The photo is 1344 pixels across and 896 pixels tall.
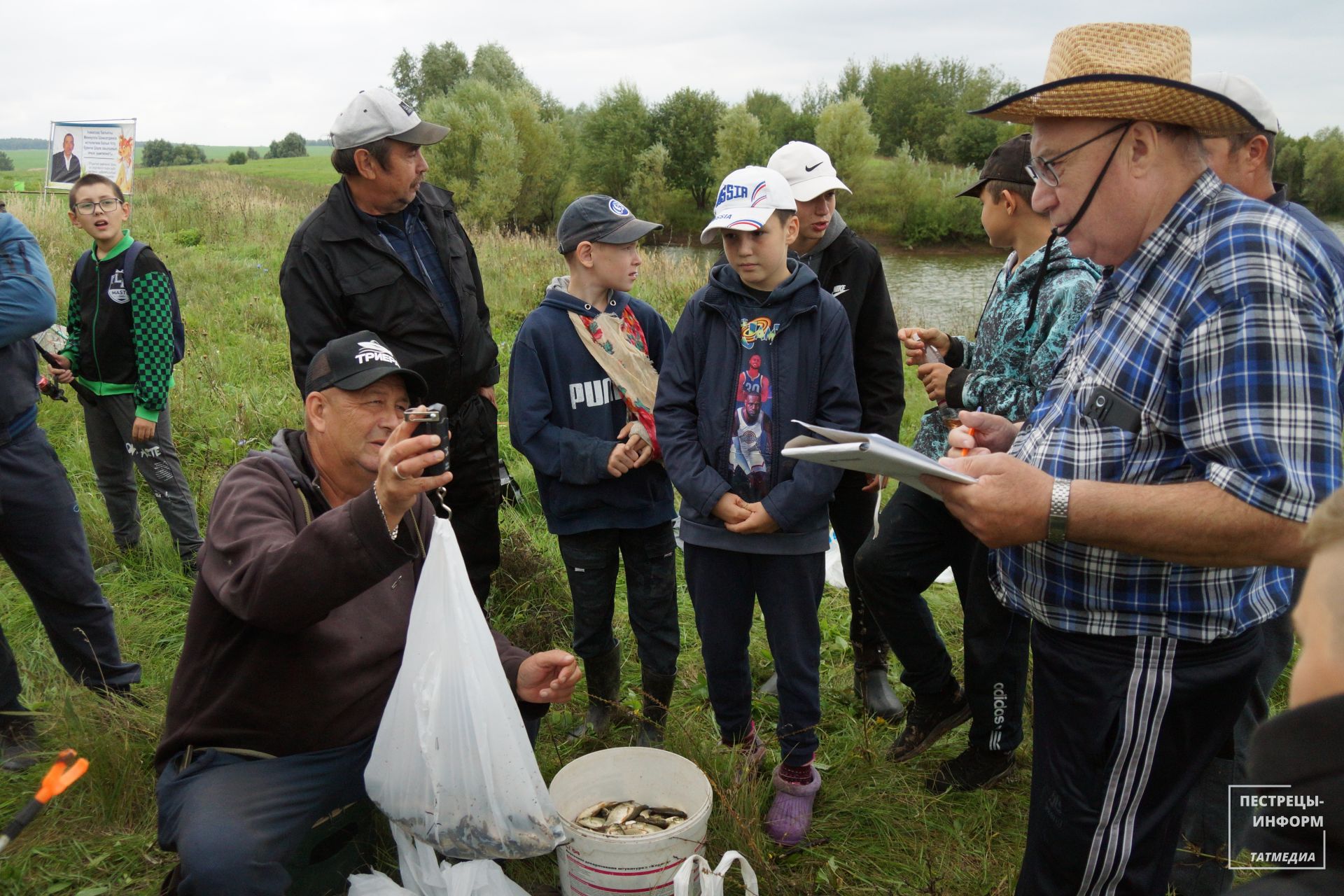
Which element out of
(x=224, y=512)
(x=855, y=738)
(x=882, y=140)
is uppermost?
(x=882, y=140)

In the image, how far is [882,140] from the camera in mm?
48219

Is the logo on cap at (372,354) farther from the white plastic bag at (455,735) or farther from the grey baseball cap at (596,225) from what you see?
the grey baseball cap at (596,225)

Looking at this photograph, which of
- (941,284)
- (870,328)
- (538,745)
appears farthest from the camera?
(941,284)

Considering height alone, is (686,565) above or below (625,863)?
above

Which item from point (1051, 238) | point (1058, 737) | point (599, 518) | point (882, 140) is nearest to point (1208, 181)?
point (1051, 238)

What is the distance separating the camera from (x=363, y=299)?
353cm

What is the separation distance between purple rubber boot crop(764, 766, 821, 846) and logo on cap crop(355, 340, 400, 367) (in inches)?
68.4

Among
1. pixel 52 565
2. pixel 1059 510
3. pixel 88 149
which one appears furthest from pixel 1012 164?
pixel 88 149

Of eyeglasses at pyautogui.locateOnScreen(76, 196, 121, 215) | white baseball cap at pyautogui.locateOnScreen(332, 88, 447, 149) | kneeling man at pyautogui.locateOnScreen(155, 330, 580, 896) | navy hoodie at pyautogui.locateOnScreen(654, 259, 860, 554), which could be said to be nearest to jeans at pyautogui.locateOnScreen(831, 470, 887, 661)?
navy hoodie at pyautogui.locateOnScreen(654, 259, 860, 554)

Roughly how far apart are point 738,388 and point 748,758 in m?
1.15

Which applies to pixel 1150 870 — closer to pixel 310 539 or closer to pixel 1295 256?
pixel 1295 256

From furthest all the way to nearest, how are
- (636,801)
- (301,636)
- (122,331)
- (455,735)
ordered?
(122,331) → (636,801) → (301,636) → (455,735)

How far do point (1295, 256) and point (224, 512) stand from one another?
2292mm

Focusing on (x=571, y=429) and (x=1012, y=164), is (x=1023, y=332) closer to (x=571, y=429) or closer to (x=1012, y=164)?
(x=1012, y=164)
